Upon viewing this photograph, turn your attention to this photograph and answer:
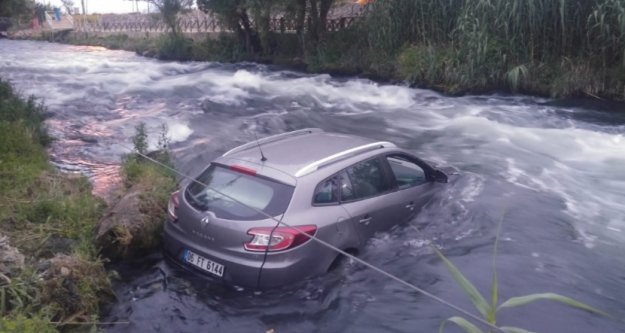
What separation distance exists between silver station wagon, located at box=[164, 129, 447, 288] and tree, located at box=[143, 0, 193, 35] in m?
28.6

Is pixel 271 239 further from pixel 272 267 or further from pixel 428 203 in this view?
pixel 428 203

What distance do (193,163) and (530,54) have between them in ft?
35.7

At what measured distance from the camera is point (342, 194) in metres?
5.95

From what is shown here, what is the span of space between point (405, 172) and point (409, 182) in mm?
166

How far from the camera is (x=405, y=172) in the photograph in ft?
23.3

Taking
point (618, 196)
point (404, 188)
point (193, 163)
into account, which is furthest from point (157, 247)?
point (618, 196)

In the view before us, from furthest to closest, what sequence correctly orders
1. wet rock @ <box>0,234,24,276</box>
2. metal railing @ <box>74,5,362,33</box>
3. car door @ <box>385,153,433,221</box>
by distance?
metal railing @ <box>74,5,362,33</box> < car door @ <box>385,153,433,221</box> < wet rock @ <box>0,234,24,276</box>

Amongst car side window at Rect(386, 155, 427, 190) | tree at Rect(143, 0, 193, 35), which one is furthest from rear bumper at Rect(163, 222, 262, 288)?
tree at Rect(143, 0, 193, 35)

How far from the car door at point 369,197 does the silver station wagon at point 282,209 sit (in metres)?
0.01

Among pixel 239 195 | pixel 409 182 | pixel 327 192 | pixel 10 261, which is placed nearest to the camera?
pixel 10 261

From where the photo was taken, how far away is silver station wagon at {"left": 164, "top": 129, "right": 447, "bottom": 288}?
5328 mm

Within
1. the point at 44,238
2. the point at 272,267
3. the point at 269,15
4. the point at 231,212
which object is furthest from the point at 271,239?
the point at 269,15

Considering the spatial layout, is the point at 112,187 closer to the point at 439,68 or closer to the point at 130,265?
the point at 130,265

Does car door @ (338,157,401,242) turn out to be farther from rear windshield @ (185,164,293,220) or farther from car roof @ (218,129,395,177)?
rear windshield @ (185,164,293,220)
